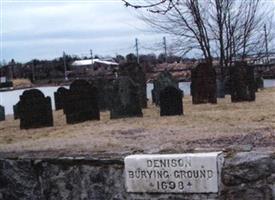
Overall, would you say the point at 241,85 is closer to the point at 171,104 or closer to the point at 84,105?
the point at 171,104

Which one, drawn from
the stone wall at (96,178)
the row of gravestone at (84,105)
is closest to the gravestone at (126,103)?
the row of gravestone at (84,105)

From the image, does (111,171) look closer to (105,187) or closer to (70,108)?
(105,187)

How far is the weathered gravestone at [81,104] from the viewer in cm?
1161

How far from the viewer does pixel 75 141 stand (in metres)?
7.30

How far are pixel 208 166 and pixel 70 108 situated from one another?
21.3 feet

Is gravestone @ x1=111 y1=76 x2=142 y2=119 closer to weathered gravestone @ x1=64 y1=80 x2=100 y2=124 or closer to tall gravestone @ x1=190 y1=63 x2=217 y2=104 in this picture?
weathered gravestone @ x1=64 y1=80 x2=100 y2=124

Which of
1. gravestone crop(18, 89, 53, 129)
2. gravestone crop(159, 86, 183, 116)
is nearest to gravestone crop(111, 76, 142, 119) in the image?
gravestone crop(159, 86, 183, 116)

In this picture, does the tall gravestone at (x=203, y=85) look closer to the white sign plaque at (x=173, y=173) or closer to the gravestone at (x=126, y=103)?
the gravestone at (x=126, y=103)

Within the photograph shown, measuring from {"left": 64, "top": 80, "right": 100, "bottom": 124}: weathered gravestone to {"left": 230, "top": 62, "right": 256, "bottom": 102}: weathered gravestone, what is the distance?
4.29 meters

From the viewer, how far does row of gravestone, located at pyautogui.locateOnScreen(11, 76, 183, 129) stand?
37.7ft

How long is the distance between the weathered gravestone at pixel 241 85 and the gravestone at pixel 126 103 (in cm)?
376

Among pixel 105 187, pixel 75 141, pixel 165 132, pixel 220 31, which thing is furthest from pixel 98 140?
pixel 220 31

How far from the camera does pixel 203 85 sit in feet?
49.6

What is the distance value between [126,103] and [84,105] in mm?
795
